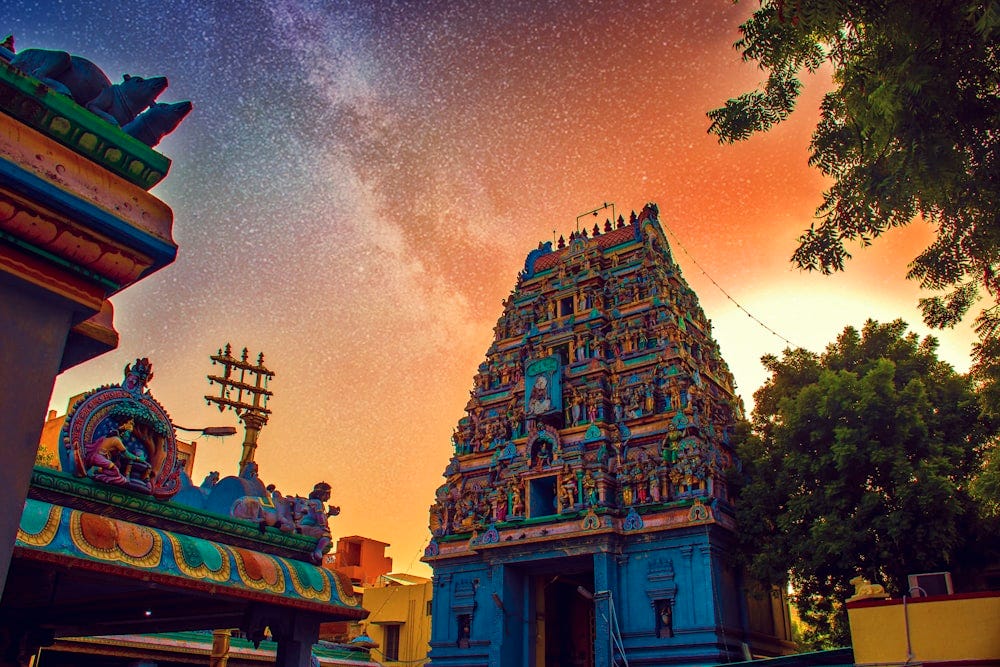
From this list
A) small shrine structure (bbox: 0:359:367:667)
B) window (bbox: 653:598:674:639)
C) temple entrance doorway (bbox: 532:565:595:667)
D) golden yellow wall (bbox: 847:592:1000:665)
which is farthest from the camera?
temple entrance doorway (bbox: 532:565:595:667)

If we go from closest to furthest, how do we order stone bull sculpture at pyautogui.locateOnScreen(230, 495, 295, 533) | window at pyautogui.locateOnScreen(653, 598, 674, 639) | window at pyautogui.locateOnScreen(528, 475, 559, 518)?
stone bull sculpture at pyautogui.locateOnScreen(230, 495, 295, 533)
window at pyautogui.locateOnScreen(653, 598, 674, 639)
window at pyautogui.locateOnScreen(528, 475, 559, 518)

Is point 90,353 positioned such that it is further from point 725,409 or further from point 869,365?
point 725,409

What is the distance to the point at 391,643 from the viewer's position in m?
33.4

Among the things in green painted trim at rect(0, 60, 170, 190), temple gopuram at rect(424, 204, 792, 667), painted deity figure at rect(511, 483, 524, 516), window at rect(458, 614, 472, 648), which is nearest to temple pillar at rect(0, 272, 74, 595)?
green painted trim at rect(0, 60, 170, 190)

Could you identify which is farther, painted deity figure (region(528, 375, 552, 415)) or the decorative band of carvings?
painted deity figure (region(528, 375, 552, 415))

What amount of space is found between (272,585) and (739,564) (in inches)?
770

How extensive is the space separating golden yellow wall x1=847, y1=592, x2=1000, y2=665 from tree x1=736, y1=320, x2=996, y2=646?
33.5 feet

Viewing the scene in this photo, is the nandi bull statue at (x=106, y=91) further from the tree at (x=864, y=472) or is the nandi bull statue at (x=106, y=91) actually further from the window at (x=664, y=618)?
the window at (x=664, y=618)

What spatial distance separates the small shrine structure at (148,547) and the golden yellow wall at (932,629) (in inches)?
284

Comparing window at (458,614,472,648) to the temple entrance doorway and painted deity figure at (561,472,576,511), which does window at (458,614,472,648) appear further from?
painted deity figure at (561,472,576,511)

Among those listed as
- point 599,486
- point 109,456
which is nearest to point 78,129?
point 109,456

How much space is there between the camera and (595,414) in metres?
27.7

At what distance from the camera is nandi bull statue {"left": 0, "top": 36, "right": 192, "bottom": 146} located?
3.24 m

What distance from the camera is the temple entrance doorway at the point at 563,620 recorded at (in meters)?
26.6
